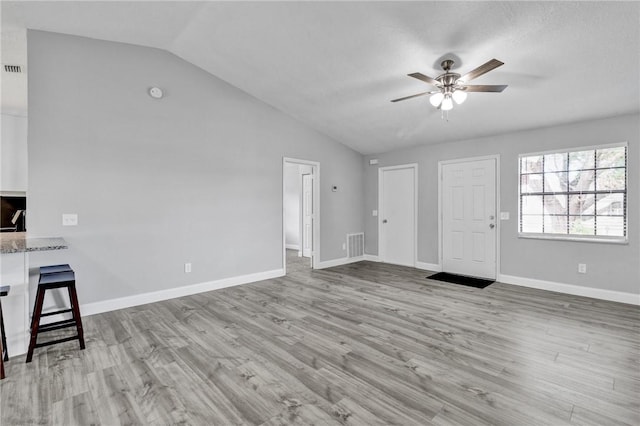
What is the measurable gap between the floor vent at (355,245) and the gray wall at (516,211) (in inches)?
53.6

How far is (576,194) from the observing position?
430 cm

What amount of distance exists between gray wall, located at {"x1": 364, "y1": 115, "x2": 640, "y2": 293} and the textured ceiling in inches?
10.5

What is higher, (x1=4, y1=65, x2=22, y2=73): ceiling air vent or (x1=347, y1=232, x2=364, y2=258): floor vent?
(x1=4, y1=65, x2=22, y2=73): ceiling air vent

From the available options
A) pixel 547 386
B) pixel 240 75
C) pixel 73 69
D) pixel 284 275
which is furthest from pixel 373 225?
pixel 73 69

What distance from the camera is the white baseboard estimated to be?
3574 mm

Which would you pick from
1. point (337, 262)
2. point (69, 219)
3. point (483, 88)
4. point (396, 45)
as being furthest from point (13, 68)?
point (337, 262)

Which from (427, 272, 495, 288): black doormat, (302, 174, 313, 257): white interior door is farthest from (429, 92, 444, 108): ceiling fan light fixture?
(302, 174, 313, 257): white interior door

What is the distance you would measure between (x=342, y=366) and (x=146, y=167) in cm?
342

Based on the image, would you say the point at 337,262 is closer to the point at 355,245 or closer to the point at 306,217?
the point at 355,245

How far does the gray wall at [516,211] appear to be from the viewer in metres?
3.84

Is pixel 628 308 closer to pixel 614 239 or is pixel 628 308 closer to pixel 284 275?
pixel 614 239

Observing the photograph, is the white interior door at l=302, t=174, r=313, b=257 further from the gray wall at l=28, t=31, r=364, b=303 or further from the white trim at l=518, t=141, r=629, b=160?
the white trim at l=518, t=141, r=629, b=160

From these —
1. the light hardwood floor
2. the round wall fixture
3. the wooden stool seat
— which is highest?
the round wall fixture

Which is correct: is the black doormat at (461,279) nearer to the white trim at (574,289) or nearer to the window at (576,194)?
the white trim at (574,289)
